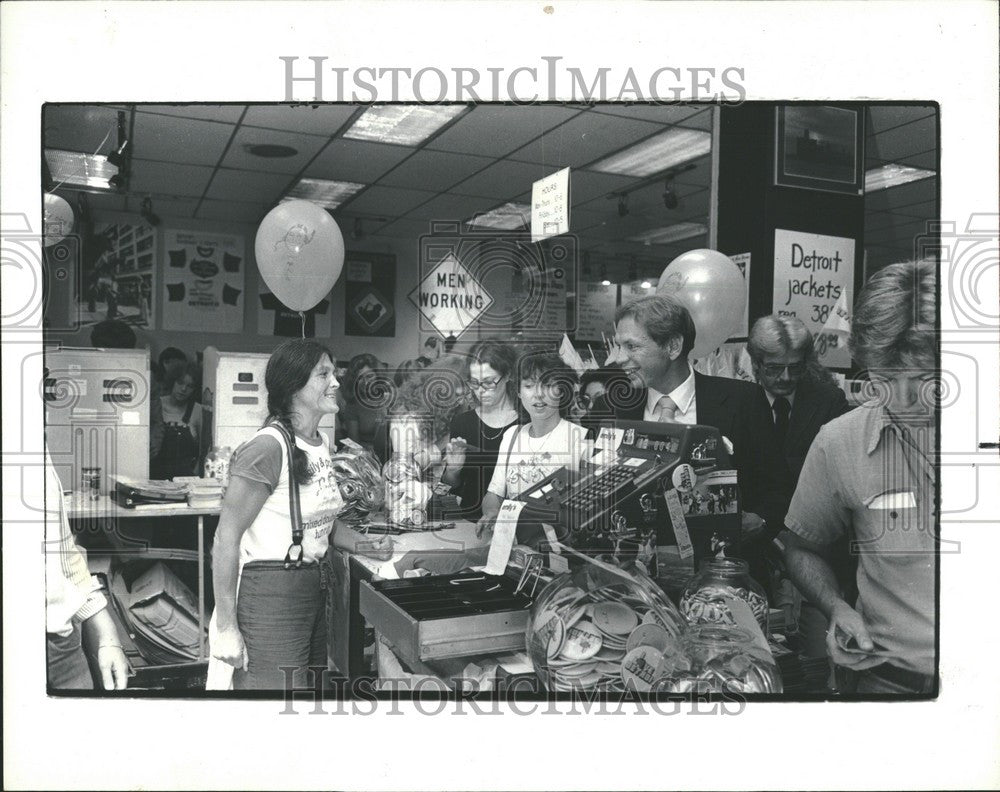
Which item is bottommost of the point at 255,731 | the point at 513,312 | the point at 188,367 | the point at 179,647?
the point at 255,731

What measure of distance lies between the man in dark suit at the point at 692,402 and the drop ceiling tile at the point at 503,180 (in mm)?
495

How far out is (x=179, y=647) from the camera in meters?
2.43

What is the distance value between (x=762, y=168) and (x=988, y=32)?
2.34 feet

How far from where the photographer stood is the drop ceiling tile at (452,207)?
2422 mm

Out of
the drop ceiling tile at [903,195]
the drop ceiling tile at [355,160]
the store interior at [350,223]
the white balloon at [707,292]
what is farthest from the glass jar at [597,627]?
the drop ceiling tile at [903,195]

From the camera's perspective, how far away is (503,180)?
7.90 feet

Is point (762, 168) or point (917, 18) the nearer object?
point (917, 18)

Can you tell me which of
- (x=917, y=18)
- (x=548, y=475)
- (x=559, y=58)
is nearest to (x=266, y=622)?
(x=548, y=475)

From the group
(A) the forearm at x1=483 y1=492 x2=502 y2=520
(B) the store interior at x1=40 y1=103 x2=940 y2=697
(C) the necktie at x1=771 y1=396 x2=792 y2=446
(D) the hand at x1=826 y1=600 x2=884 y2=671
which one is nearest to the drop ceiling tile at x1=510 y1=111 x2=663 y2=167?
(B) the store interior at x1=40 y1=103 x2=940 y2=697

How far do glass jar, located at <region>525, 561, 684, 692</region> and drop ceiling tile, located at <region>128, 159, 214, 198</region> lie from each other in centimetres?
159

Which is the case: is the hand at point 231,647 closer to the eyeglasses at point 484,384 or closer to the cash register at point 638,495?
the cash register at point 638,495

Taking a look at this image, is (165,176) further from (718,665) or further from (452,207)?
(718,665)

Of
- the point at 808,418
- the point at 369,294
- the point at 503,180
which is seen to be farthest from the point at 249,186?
the point at 808,418

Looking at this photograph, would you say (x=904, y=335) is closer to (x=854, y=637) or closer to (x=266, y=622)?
(x=854, y=637)
